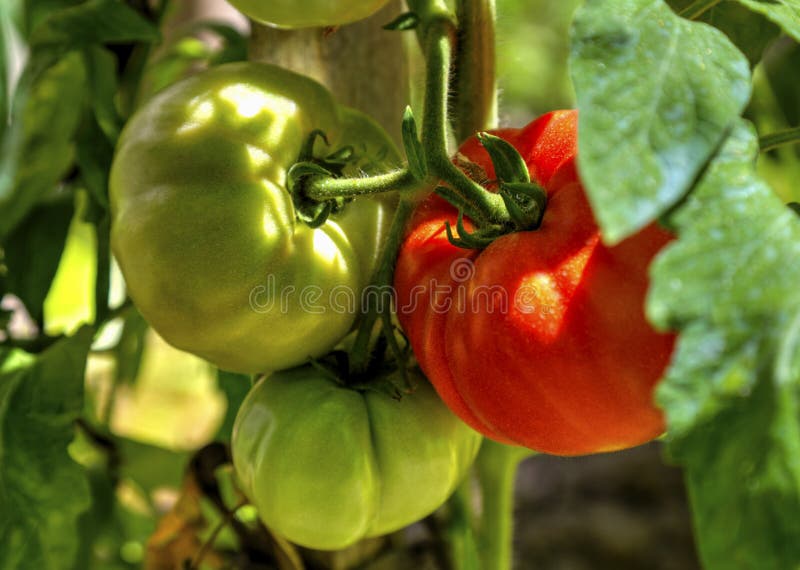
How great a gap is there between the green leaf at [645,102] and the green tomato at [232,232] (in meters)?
0.18

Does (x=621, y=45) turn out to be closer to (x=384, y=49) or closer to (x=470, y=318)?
(x=470, y=318)

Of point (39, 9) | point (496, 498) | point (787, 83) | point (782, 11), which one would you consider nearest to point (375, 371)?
Result: point (496, 498)

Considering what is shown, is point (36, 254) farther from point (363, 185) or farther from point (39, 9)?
point (363, 185)

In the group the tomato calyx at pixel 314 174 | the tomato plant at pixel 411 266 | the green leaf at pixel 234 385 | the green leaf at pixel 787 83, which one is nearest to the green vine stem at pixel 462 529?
the tomato plant at pixel 411 266

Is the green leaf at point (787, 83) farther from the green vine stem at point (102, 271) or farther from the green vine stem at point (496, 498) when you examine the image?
the green vine stem at point (102, 271)

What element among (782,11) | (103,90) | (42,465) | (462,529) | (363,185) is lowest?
(462,529)

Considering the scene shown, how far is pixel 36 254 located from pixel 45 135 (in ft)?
0.30

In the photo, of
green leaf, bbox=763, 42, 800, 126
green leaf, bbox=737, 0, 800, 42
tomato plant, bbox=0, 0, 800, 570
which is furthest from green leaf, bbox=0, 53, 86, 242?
green leaf, bbox=763, 42, 800, 126

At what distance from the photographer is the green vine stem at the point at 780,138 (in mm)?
462

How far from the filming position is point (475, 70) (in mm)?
532

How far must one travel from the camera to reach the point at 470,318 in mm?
412

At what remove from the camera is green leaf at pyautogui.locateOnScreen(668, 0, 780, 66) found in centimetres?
50

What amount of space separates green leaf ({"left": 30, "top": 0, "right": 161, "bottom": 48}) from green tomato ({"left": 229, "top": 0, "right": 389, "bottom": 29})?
162 mm

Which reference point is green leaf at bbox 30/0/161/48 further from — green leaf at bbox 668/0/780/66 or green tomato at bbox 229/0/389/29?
green leaf at bbox 668/0/780/66
